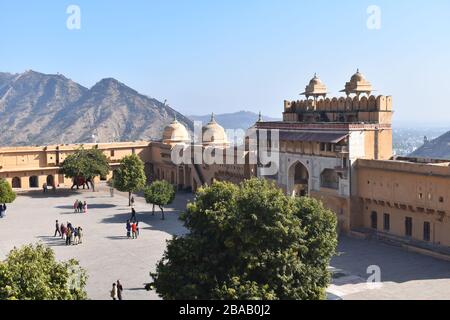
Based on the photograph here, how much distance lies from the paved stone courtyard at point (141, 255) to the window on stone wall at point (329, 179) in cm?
438

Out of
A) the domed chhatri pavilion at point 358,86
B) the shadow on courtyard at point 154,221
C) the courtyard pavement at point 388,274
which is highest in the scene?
the domed chhatri pavilion at point 358,86

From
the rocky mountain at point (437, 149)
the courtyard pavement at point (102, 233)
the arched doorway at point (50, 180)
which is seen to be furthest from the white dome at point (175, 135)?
the rocky mountain at point (437, 149)

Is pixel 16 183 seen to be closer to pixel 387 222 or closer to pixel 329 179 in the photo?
pixel 329 179

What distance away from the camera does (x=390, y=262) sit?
2697 centimetres

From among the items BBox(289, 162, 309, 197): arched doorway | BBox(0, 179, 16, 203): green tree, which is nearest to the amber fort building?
BBox(289, 162, 309, 197): arched doorway

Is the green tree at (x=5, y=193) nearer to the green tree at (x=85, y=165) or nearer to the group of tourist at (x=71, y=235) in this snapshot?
the green tree at (x=85, y=165)

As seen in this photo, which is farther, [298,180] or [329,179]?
[298,180]

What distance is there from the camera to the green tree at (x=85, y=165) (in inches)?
1999

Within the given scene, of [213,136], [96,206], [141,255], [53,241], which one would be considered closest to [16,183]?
[96,206]

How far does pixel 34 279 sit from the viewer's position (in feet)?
43.3

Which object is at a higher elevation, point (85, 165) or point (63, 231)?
point (85, 165)

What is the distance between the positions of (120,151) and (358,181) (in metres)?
35.0

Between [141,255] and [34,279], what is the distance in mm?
15246
